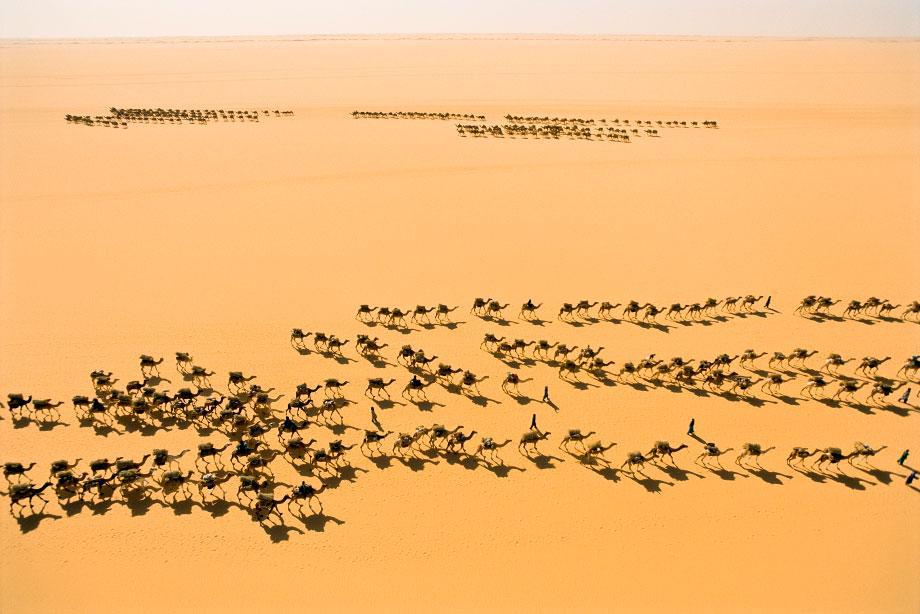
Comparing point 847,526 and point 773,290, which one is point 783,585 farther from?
point 773,290

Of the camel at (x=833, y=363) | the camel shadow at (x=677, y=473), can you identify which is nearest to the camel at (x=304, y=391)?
the camel shadow at (x=677, y=473)

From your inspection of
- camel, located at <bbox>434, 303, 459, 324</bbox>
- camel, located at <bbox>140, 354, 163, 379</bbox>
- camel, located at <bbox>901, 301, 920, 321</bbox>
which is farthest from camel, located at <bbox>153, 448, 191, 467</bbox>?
camel, located at <bbox>901, 301, 920, 321</bbox>

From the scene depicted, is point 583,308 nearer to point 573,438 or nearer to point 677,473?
point 573,438

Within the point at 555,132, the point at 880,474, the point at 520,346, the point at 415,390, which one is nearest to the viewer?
the point at 880,474

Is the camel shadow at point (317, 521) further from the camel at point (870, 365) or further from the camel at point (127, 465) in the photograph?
the camel at point (870, 365)

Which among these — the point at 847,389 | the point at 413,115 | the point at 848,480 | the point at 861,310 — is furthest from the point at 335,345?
the point at 413,115

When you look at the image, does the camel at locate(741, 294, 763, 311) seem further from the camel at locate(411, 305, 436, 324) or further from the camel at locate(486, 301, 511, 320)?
the camel at locate(411, 305, 436, 324)

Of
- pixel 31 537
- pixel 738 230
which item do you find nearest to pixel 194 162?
pixel 31 537
